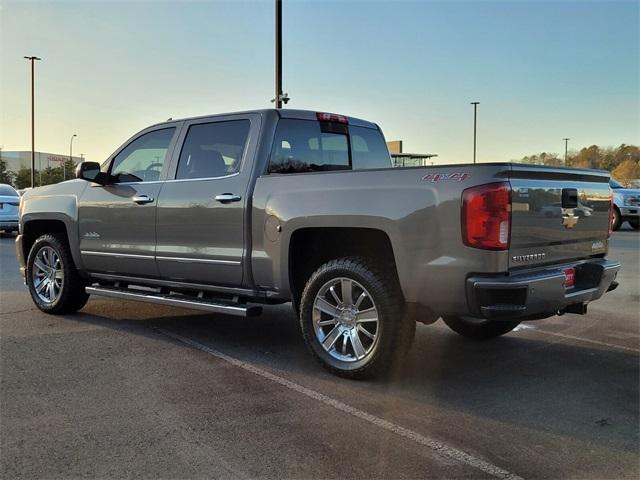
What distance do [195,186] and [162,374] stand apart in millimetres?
1682

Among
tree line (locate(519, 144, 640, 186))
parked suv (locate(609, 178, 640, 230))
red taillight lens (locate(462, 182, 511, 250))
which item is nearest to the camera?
red taillight lens (locate(462, 182, 511, 250))

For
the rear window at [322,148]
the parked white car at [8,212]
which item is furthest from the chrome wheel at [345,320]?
the parked white car at [8,212]

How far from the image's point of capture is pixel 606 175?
15.7 ft

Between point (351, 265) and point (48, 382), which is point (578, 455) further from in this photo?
point (48, 382)

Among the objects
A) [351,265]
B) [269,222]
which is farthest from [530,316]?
[269,222]

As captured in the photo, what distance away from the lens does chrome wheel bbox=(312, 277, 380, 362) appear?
14.3 ft

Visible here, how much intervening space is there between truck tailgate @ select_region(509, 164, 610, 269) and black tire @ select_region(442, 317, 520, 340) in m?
1.18

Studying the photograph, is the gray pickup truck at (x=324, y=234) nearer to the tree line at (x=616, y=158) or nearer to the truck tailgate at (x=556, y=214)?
the truck tailgate at (x=556, y=214)

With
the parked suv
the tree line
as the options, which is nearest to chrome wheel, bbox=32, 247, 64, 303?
the parked suv

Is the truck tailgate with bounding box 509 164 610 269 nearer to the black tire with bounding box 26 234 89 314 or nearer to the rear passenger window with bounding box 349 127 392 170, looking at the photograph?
the rear passenger window with bounding box 349 127 392 170

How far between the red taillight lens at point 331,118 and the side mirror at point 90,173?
7.43ft

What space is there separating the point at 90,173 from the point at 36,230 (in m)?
1.53

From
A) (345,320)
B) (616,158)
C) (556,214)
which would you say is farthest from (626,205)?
(616,158)

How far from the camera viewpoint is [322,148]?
18.2 ft
